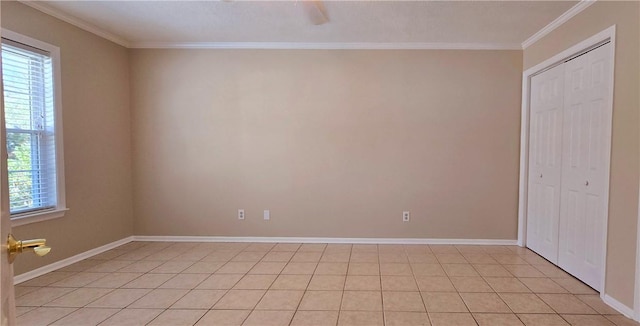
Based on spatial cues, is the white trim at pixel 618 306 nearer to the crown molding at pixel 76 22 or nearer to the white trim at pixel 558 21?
the white trim at pixel 558 21

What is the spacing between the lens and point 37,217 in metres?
2.89

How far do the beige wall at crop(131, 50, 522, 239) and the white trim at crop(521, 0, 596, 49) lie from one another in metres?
0.22

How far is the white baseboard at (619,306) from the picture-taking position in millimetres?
2250

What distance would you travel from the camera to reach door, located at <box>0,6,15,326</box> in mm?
788

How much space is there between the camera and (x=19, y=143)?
2.83 meters

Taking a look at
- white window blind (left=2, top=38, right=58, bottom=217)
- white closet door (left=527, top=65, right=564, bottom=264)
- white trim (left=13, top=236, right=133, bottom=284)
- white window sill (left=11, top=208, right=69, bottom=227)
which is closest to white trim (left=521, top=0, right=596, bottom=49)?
white closet door (left=527, top=65, right=564, bottom=264)

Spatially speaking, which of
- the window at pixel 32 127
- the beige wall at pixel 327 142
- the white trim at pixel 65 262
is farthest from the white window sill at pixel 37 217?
the beige wall at pixel 327 142

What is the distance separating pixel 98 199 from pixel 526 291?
4.46 meters

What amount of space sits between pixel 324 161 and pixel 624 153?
2786mm

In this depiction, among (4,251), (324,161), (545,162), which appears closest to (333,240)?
(324,161)

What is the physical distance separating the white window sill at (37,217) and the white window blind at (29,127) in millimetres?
53

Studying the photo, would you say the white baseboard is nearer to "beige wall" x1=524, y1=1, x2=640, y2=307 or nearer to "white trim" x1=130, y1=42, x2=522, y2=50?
"beige wall" x1=524, y1=1, x2=640, y2=307

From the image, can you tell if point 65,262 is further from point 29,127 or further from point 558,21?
point 558,21

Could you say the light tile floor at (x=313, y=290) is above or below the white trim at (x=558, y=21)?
below
